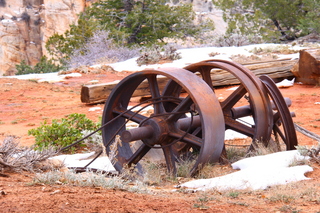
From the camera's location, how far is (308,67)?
432 inches

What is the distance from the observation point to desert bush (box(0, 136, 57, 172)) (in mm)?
4082

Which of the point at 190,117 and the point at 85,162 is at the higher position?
the point at 190,117

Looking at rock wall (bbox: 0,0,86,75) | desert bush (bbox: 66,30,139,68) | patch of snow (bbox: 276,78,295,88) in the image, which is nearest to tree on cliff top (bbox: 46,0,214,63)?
desert bush (bbox: 66,30,139,68)

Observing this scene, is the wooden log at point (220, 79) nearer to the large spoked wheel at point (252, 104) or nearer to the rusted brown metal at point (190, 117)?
the rusted brown metal at point (190, 117)

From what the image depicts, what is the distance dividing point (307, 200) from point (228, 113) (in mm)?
2242

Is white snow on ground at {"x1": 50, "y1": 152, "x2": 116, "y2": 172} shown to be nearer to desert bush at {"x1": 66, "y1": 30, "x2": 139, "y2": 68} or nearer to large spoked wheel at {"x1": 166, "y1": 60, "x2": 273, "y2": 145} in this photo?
large spoked wheel at {"x1": 166, "y1": 60, "x2": 273, "y2": 145}

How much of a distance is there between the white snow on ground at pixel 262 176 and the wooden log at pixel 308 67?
7.02 meters

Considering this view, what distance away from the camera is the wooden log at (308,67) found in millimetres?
10617

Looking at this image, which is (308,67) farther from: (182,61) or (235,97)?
(235,97)

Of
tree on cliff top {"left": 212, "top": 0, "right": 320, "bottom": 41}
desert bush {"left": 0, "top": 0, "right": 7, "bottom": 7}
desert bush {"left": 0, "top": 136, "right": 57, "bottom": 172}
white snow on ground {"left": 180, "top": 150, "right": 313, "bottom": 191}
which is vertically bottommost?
white snow on ground {"left": 180, "top": 150, "right": 313, "bottom": 191}

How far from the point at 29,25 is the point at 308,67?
1208 inches

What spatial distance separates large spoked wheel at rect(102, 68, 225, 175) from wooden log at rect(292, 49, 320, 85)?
655 centimetres

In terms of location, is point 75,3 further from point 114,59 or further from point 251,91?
point 251,91

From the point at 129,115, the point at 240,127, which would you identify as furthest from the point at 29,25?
the point at 240,127
